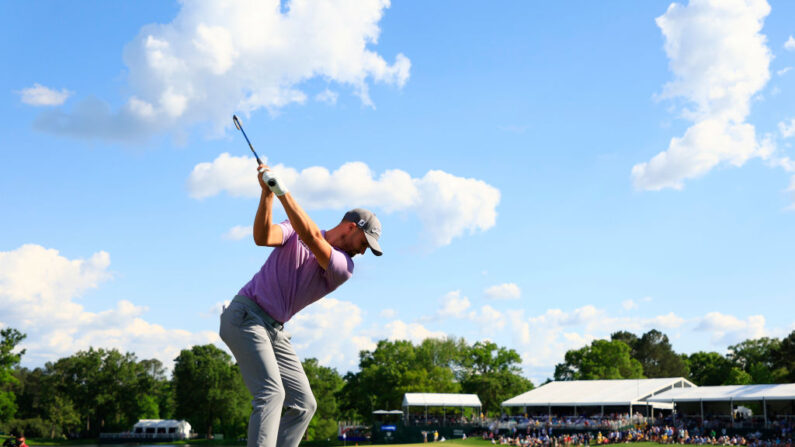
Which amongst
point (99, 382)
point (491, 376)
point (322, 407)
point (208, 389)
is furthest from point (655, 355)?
point (99, 382)

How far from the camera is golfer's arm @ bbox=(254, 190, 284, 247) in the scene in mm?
4262

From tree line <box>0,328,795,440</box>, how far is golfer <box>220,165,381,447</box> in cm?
7940

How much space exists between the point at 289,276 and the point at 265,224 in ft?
1.37

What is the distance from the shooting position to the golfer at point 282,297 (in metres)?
4.31

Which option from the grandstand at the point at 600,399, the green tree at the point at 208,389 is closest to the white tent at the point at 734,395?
the grandstand at the point at 600,399

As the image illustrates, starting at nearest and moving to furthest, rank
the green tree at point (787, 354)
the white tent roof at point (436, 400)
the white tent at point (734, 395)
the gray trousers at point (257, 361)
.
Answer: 1. the gray trousers at point (257, 361)
2. the white tent at point (734, 395)
3. the white tent roof at point (436, 400)
4. the green tree at point (787, 354)

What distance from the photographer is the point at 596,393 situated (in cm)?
6128

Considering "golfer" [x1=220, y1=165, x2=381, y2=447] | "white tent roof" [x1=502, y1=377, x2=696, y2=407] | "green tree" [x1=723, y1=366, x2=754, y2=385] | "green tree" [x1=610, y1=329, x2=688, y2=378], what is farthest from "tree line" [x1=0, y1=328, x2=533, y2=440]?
"golfer" [x1=220, y1=165, x2=381, y2=447]

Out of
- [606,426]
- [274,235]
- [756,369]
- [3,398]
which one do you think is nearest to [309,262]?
[274,235]

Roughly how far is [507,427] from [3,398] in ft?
177

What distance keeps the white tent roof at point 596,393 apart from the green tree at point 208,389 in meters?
38.3

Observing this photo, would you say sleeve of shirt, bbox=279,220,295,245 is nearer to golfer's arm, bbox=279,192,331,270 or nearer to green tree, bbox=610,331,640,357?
golfer's arm, bbox=279,192,331,270

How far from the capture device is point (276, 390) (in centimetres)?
443

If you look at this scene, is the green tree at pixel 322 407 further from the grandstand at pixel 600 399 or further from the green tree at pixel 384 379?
the grandstand at pixel 600 399
